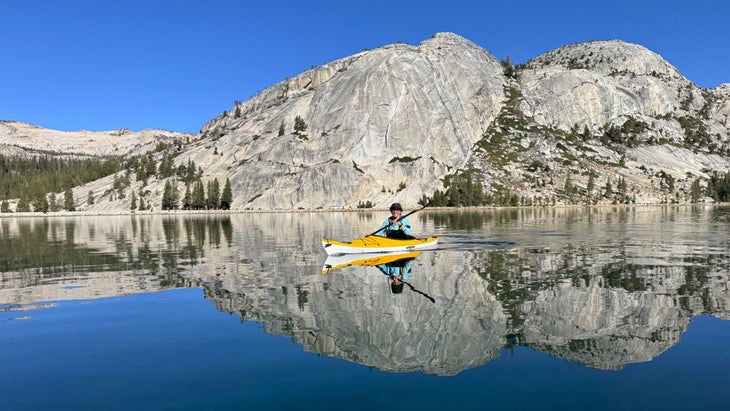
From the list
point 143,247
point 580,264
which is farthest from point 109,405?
point 143,247

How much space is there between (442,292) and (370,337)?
9038mm

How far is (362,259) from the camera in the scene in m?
42.8

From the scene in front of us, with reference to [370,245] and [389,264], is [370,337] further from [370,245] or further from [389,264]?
[370,245]

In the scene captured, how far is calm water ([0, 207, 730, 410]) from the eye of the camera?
1469 centimetres

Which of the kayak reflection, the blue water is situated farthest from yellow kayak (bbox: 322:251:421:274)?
the blue water

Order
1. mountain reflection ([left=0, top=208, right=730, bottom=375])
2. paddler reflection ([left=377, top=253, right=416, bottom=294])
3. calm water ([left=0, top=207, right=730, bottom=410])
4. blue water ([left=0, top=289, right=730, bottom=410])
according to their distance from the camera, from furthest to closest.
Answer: paddler reflection ([left=377, top=253, right=416, bottom=294]) < mountain reflection ([left=0, top=208, right=730, bottom=375]) < calm water ([left=0, top=207, right=730, bottom=410]) < blue water ([left=0, top=289, right=730, bottom=410])

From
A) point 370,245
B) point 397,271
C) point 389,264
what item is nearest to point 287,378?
point 397,271

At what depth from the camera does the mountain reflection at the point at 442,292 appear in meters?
19.0

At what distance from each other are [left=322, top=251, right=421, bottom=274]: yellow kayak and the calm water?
3.16 feet

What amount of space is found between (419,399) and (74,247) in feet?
179

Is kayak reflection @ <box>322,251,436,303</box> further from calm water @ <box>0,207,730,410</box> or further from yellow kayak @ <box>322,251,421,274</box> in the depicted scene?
calm water @ <box>0,207,730,410</box>

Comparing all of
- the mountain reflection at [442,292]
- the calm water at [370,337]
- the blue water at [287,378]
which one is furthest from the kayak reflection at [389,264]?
the blue water at [287,378]

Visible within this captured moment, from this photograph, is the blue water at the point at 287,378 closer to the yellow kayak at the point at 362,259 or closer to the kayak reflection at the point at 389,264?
the kayak reflection at the point at 389,264

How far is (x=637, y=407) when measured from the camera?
1355 centimetres
